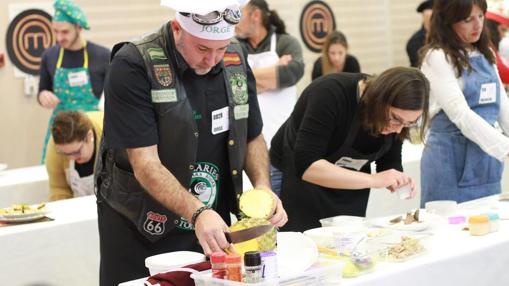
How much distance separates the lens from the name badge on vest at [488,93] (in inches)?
148

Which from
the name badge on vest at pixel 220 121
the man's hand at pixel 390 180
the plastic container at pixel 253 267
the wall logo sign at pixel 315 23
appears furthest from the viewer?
the wall logo sign at pixel 315 23

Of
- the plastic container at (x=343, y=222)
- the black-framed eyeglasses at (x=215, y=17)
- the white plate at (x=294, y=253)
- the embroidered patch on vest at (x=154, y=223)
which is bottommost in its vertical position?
the plastic container at (x=343, y=222)

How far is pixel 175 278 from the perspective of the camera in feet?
7.19

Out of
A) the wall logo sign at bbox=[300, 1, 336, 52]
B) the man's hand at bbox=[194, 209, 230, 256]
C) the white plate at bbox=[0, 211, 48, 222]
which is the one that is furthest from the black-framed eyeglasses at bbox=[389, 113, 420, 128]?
the wall logo sign at bbox=[300, 1, 336, 52]

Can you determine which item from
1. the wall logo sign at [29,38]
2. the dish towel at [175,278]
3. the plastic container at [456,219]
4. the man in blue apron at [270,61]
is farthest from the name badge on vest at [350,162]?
the wall logo sign at [29,38]

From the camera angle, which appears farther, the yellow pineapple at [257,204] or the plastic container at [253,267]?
the yellow pineapple at [257,204]

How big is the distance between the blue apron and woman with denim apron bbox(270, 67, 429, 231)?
0.47 m

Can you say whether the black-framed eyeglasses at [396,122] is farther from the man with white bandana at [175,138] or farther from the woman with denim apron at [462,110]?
the woman with denim apron at [462,110]

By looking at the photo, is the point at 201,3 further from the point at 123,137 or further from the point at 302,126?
the point at 302,126

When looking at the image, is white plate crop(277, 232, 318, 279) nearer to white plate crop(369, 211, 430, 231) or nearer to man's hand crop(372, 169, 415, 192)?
white plate crop(369, 211, 430, 231)

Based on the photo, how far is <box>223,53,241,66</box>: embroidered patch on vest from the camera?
2648 millimetres

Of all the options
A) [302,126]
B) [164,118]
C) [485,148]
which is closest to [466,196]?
[485,148]

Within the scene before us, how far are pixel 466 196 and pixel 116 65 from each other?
1.92 m

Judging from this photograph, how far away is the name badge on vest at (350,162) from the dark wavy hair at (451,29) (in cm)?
70
